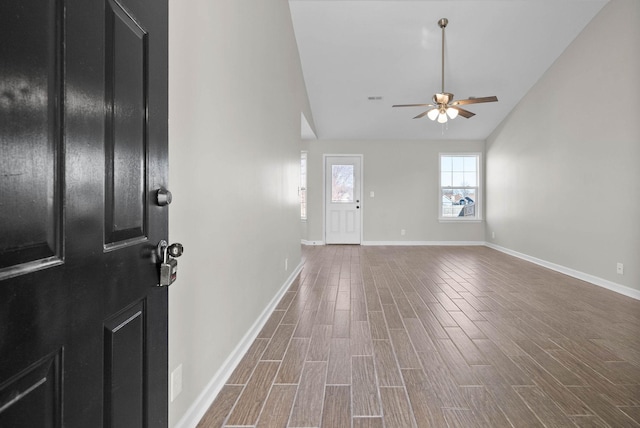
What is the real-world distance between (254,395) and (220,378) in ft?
0.70

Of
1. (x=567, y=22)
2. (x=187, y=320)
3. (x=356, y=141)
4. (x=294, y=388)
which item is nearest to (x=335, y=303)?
(x=294, y=388)

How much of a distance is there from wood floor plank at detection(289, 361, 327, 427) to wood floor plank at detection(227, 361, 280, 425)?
173mm

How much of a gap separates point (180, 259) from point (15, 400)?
89cm

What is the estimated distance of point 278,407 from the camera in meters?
1.71

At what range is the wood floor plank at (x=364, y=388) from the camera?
5.52 feet

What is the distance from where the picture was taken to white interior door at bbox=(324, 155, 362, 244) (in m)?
8.13

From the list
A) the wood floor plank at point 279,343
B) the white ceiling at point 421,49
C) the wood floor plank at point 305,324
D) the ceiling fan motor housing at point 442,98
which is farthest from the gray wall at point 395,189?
the wood floor plank at point 279,343

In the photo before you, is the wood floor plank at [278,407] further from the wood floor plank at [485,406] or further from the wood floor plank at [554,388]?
the wood floor plank at [554,388]

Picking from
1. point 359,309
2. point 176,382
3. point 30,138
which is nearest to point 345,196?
point 359,309

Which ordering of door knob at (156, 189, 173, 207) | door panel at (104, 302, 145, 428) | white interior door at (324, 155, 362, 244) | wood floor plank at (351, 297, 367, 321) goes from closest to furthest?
1. door panel at (104, 302, 145, 428)
2. door knob at (156, 189, 173, 207)
3. wood floor plank at (351, 297, 367, 321)
4. white interior door at (324, 155, 362, 244)

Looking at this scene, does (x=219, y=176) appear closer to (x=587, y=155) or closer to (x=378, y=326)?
(x=378, y=326)

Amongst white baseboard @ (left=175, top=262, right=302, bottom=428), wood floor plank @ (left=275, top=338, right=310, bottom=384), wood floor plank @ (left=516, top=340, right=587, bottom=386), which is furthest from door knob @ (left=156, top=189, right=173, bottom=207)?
wood floor plank @ (left=516, top=340, right=587, bottom=386)

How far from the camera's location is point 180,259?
139 cm

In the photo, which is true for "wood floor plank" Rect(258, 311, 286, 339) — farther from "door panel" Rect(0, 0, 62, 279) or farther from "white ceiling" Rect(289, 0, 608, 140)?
"white ceiling" Rect(289, 0, 608, 140)
